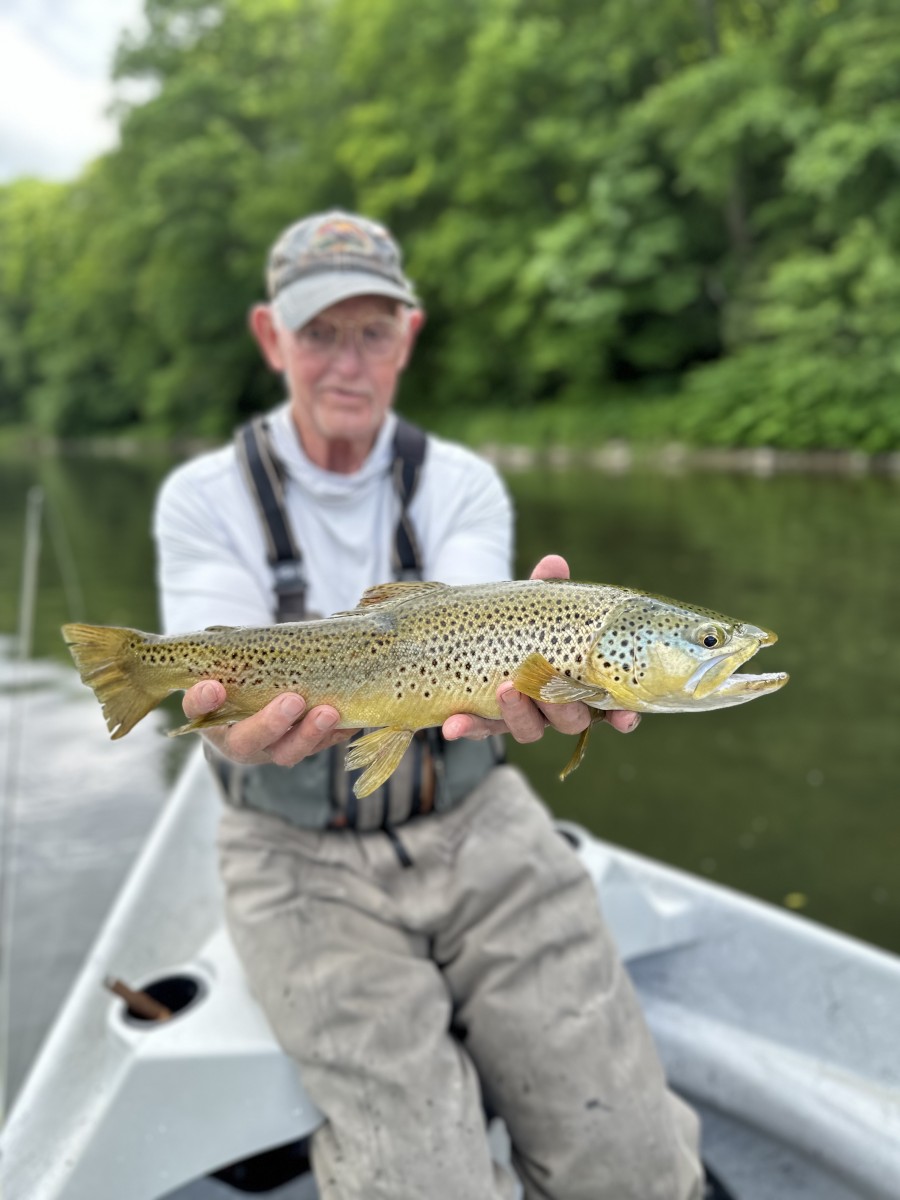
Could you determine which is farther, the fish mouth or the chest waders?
the chest waders

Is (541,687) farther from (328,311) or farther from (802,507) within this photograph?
(802,507)

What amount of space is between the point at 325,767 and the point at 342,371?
4.20ft

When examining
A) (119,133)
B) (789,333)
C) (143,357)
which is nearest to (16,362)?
(143,357)

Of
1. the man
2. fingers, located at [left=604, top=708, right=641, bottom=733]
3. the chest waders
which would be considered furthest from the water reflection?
fingers, located at [left=604, top=708, right=641, bottom=733]

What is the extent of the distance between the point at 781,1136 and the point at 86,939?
155 inches

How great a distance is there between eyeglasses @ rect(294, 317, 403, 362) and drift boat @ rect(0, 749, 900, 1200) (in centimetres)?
203

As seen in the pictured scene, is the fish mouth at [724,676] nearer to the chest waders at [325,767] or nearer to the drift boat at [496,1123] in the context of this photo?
the chest waders at [325,767]

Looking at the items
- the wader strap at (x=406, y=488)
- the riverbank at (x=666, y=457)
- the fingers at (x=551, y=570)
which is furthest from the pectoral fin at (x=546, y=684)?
the riverbank at (x=666, y=457)

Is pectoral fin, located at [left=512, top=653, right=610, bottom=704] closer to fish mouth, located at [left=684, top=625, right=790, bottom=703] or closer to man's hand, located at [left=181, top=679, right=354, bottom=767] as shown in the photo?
fish mouth, located at [left=684, top=625, right=790, bottom=703]

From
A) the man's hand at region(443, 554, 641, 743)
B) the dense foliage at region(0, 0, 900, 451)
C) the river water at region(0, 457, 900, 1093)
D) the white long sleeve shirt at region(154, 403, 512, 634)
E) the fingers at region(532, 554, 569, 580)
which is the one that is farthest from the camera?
the dense foliage at region(0, 0, 900, 451)

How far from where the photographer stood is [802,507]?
17.7 m

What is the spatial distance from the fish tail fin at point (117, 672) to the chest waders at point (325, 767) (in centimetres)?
65

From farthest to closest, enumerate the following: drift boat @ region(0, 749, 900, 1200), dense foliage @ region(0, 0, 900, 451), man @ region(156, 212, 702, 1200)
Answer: dense foliage @ region(0, 0, 900, 451)
drift boat @ region(0, 749, 900, 1200)
man @ region(156, 212, 702, 1200)

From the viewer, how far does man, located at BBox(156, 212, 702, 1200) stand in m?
2.43
